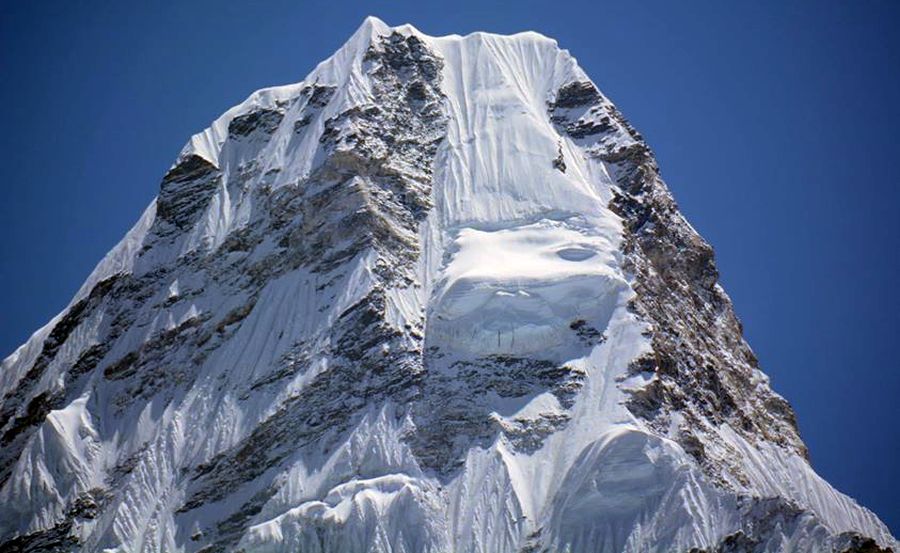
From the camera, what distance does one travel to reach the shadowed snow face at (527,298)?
112 meters

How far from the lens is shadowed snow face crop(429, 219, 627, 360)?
367 feet

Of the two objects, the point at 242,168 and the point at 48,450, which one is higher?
the point at 242,168

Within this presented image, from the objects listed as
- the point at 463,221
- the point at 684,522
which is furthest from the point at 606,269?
the point at 684,522

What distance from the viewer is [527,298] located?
372 ft

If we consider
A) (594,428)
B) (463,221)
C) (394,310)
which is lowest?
(594,428)

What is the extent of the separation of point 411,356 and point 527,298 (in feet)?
30.5

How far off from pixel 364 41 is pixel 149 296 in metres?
29.0

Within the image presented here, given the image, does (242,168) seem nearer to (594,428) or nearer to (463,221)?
(463,221)

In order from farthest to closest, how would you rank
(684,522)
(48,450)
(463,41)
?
(463,41)
(48,450)
(684,522)

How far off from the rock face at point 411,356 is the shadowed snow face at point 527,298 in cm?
18

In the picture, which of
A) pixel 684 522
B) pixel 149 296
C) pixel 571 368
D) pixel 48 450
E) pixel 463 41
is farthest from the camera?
pixel 463 41

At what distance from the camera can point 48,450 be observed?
119312 millimetres

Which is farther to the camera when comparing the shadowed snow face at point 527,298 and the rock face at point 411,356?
the shadowed snow face at point 527,298

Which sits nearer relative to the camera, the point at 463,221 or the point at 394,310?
the point at 394,310
